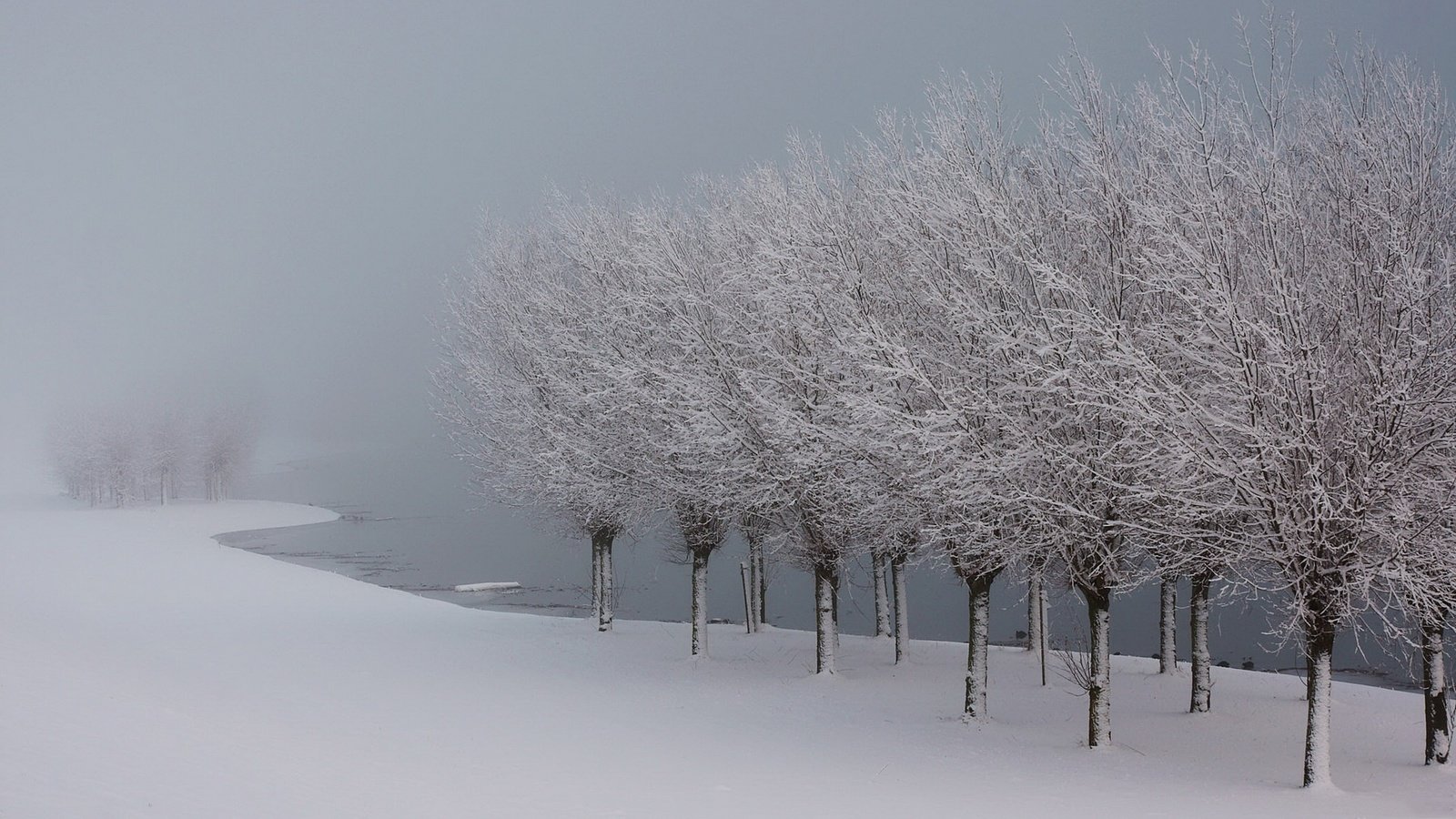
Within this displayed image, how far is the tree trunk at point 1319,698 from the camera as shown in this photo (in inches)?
532

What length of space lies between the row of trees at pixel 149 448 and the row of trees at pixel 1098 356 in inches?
4142

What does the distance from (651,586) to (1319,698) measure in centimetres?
5221

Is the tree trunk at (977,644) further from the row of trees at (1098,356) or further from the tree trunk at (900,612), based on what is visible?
the tree trunk at (900,612)

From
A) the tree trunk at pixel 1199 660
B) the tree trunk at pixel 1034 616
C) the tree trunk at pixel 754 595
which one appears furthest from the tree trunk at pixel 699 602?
the tree trunk at pixel 1199 660

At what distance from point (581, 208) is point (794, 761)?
19003 mm

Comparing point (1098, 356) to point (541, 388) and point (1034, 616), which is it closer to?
point (1034, 616)

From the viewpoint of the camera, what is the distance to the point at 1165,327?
1488 cm

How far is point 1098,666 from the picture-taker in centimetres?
1625

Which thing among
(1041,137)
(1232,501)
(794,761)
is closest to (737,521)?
(794,761)

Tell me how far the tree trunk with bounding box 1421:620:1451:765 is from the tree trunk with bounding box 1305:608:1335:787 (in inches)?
86.6

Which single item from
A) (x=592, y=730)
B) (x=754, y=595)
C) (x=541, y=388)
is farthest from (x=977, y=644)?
(x=754, y=595)

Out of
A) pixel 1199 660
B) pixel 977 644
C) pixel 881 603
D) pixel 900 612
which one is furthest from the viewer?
pixel 881 603

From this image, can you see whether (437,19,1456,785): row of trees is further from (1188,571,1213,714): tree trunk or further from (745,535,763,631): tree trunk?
(745,535,763,631): tree trunk

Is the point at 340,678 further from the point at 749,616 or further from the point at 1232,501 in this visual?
the point at 1232,501
